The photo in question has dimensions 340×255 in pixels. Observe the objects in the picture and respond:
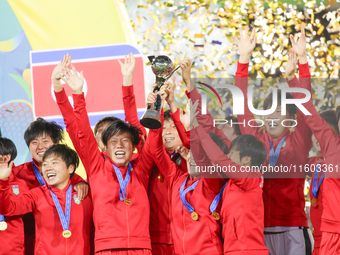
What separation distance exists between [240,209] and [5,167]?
152cm

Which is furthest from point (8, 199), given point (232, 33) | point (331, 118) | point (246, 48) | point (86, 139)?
point (232, 33)

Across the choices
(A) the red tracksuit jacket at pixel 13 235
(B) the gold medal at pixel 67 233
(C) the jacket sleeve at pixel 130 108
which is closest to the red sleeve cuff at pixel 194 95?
(C) the jacket sleeve at pixel 130 108

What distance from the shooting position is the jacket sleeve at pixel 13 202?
2.73m

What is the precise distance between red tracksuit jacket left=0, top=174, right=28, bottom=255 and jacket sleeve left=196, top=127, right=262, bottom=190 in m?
1.26

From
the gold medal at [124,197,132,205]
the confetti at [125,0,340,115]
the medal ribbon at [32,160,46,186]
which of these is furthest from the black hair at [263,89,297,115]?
the medal ribbon at [32,160,46,186]

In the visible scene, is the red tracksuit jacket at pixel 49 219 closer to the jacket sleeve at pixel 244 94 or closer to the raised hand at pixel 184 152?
the raised hand at pixel 184 152

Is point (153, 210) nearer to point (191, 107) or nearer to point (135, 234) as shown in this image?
point (135, 234)

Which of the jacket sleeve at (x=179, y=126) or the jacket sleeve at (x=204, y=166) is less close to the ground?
the jacket sleeve at (x=179, y=126)

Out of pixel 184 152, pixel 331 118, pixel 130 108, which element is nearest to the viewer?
pixel 184 152

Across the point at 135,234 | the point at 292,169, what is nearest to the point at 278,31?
the point at 292,169

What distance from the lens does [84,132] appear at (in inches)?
114

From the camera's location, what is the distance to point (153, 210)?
3.16 m

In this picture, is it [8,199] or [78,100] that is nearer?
[8,199]

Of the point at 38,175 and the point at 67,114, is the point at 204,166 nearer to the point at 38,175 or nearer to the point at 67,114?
the point at 67,114
